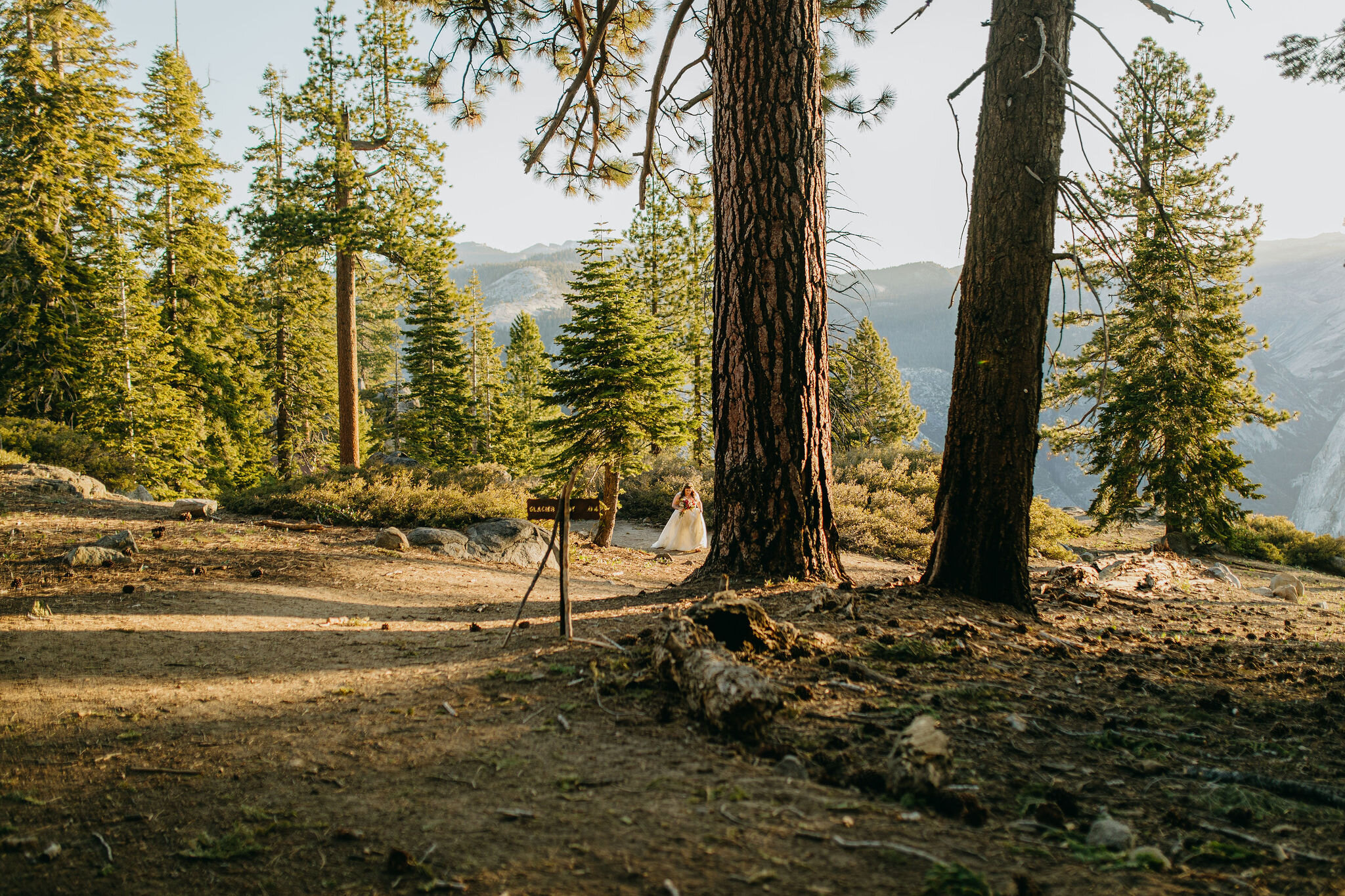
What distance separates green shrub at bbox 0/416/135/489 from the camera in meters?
16.7

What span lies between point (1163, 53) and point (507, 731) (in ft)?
88.5

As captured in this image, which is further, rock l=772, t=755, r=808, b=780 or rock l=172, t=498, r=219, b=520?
rock l=172, t=498, r=219, b=520

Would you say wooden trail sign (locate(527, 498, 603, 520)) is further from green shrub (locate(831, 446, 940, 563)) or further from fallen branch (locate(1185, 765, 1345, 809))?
green shrub (locate(831, 446, 940, 563))

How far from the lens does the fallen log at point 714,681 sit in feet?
7.52

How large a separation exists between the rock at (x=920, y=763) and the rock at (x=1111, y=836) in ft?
1.22

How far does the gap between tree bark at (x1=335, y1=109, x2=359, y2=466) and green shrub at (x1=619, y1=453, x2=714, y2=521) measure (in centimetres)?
747

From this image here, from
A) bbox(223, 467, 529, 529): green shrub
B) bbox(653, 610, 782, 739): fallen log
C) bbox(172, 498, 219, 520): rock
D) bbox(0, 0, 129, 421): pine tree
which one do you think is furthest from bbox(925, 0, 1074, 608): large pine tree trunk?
bbox(0, 0, 129, 421): pine tree

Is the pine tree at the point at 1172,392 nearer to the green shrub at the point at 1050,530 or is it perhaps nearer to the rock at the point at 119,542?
the green shrub at the point at 1050,530

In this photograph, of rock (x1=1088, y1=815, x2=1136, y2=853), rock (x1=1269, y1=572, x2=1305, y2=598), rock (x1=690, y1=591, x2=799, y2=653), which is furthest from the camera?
rock (x1=1269, y1=572, x2=1305, y2=598)

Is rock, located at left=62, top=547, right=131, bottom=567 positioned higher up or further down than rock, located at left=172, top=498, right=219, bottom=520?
further down

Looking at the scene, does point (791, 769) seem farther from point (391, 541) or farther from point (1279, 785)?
point (391, 541)

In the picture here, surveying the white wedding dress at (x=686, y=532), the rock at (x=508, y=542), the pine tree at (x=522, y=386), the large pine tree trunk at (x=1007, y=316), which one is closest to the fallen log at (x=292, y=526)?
the rock at (x=508, y=542)

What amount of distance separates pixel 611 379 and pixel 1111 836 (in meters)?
9.71

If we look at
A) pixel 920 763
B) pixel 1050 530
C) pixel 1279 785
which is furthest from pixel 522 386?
pixel 1279 785
